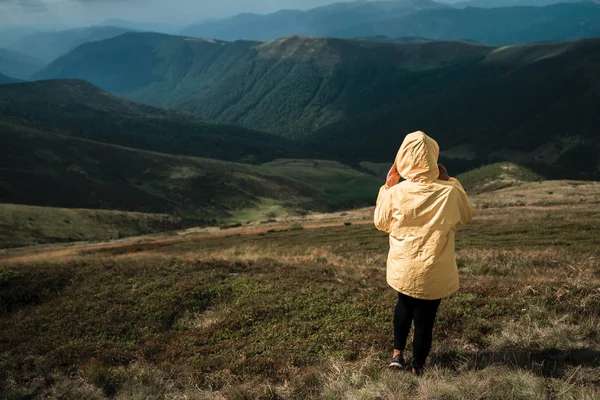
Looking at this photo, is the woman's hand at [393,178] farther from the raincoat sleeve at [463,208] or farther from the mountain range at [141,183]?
the mountain range at [141,183]

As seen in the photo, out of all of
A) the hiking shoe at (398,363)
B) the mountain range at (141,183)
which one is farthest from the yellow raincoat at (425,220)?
the mountain range at (141,183)

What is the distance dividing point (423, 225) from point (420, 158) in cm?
99

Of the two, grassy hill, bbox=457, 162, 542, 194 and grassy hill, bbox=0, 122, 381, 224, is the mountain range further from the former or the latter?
grassy hill, bbox=457, 162, 542, 194

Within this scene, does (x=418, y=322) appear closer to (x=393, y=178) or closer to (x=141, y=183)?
(x=393, y=178)

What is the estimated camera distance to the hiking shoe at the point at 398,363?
22.5 feet

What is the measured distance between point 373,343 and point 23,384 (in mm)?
6328

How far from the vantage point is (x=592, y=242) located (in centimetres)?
1781

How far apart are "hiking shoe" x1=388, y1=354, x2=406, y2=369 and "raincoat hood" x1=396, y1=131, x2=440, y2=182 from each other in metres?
2.92

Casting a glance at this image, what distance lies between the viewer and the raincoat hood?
6227 mm

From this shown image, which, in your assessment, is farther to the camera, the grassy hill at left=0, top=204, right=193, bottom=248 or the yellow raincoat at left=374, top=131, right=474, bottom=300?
the grassy hill at left=0, top=204, right=193, bottom=248

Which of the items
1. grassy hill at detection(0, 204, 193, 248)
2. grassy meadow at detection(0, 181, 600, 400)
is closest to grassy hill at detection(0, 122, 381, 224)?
grassy hill at detection(0, 204, 193, 248)

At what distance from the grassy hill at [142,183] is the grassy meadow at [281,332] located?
95.5 metres

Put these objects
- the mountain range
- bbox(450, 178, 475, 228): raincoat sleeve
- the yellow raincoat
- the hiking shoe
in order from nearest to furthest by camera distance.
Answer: the yellow raincoat, bbox(450, 178, 475, 228): raincoat sleeve, the hiking shoe, the mountain range

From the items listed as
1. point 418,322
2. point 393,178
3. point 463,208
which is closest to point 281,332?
point 418,322
